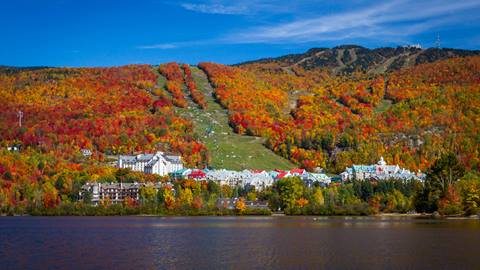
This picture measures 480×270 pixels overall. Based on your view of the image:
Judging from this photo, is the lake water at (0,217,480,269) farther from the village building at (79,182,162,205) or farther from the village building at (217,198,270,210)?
the village building at (79,182,162,205)

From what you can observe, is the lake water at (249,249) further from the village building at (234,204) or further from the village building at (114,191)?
the village building at (114,191)

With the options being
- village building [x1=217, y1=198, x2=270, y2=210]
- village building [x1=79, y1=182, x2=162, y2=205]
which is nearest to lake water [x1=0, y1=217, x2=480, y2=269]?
village building [x1=217, y1=198, x2=270, y2=210]

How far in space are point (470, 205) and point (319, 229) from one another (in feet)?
122

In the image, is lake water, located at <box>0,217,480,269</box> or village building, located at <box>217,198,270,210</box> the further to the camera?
village building, located at <box>217,198,270,210</box>

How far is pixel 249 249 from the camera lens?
61938 millimetres

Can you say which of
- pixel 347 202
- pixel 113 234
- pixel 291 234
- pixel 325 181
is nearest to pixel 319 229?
pixel 291 234

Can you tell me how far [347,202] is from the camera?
150000mm

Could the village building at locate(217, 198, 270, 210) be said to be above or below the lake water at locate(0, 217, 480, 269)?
above

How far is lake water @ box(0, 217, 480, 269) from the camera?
5088 centimetres

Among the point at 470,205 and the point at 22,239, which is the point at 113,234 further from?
the point at 470,205

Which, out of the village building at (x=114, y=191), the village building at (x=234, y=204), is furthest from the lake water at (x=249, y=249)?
the village building at (x=114, y=191)

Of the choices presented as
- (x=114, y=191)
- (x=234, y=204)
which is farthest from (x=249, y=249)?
(x=114, y=191)

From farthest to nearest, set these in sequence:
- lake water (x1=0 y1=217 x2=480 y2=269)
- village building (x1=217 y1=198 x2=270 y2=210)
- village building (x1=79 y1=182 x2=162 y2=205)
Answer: village building (x1=79 y1=182 x2=162 y2=205)
village building (x1=217 y1=198 x2=270 y2=210)
lake water (x1=0 y1=217 x2=480 y2=269)

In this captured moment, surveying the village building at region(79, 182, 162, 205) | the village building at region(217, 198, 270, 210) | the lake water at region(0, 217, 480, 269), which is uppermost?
the village building at region(79, 182, 162, 205)
